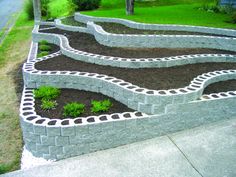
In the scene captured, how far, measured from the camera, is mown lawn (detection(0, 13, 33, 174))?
5.37 meters

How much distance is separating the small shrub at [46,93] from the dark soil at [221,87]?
348cm

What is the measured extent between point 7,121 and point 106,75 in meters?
2.64

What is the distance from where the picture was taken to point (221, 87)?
22.1 ft

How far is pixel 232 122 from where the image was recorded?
5930 millimetres

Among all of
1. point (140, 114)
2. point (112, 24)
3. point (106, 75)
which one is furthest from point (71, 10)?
point (140, 114)

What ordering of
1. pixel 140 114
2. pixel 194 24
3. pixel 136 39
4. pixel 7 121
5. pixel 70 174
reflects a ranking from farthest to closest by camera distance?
pixel 194 24, pixel 136 39, pixel 7 121, pixel 140 114, pixel 70 174

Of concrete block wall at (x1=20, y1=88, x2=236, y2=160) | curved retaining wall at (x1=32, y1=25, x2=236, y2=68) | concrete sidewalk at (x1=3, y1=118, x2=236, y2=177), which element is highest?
curved retaining wall at (x1=32, y1=25, x2=236, y2=68)

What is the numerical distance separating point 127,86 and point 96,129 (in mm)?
1421

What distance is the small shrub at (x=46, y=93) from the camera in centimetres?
638

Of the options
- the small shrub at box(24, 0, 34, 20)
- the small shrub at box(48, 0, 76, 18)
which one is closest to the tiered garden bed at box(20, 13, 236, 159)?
the small shrub at box(48, 0, 76, 18)

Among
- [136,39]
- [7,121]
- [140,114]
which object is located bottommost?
[7,121]

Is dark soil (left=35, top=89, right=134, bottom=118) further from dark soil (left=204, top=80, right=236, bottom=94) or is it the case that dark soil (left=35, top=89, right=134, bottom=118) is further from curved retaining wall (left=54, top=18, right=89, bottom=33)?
curved retaining wall (left=54, top=18, right=89, bottom=33)

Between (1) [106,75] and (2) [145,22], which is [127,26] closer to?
→ (2) [145,22]

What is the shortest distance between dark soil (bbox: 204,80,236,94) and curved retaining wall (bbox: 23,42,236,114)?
12cm
